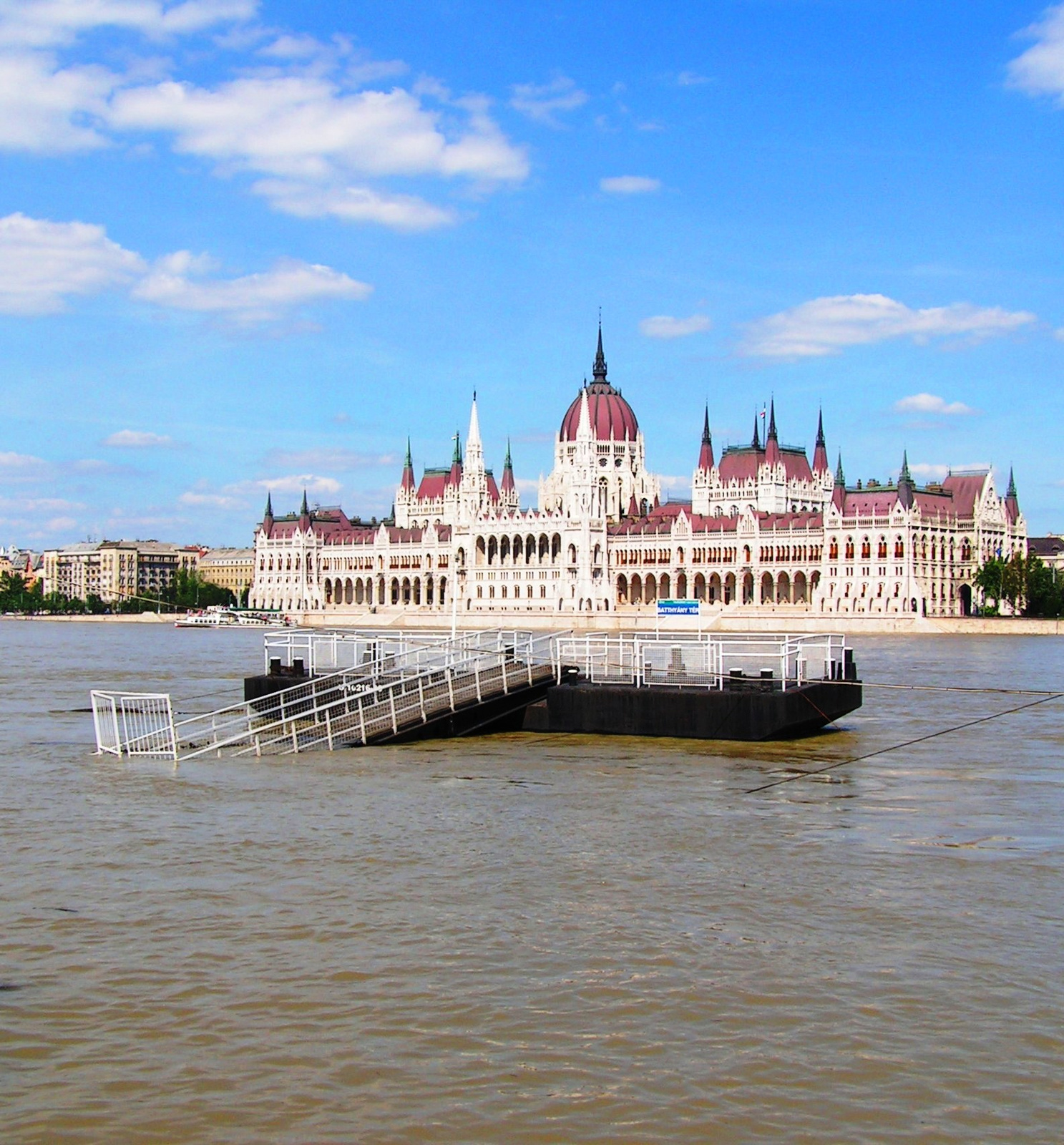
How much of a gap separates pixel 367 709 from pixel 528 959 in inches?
756

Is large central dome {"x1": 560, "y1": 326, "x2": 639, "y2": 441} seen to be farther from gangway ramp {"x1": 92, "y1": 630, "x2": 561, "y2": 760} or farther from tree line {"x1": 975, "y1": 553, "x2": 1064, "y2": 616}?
gangway ramp {"x1": 92, "y1": 630, "x2": 561, "y2": 760}

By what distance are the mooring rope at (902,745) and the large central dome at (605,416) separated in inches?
5710

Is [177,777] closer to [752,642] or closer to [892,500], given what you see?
[752,642]

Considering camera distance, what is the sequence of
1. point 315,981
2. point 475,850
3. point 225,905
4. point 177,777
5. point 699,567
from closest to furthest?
1. point 315,981
2. point 225,905
3. point 475,850
4. point 177,777
5. point 699,567

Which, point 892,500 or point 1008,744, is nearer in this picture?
point 1008,744

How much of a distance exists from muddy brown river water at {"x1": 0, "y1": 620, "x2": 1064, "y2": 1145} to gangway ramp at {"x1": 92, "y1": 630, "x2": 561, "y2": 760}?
335 cm

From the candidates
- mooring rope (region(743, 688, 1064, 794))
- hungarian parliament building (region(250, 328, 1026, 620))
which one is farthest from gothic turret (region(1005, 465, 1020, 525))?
mooring rope (region(743, 688, 1064, 794))

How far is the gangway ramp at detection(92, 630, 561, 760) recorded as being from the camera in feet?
98.4

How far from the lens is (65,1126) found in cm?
991

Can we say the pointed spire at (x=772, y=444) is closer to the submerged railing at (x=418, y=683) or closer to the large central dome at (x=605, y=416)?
the large central dome at (x=605, y=416)

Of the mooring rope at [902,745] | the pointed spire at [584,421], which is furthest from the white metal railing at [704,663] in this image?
the pointed spire at [584,421]

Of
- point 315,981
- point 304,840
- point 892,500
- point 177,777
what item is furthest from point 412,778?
point 892,500

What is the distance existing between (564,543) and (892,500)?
1618 inches

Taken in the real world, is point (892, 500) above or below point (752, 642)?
above
